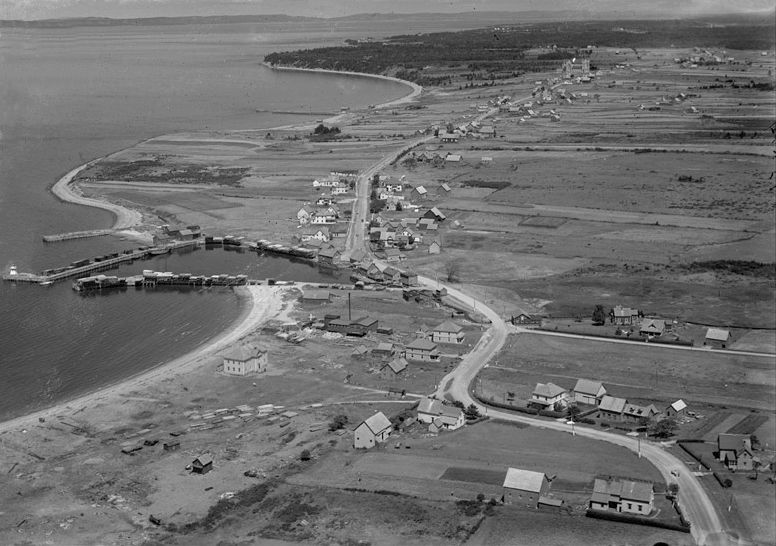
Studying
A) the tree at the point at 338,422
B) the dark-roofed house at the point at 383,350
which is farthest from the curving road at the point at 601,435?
the tree at the point at 338,422

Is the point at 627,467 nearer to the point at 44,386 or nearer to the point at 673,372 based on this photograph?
the point at 673,372

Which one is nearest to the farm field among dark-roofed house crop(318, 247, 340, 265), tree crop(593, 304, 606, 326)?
tree crop(593, 304, 606, 326)

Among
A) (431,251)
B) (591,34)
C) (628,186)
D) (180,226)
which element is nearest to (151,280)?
(180,226)

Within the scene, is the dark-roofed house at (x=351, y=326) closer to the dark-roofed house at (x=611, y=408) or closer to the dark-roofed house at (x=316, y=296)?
the dark-roofed house at (x=316, y=296)

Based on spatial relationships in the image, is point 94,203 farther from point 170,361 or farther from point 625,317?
point 625,317

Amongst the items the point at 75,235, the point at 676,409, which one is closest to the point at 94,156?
the point at 75,235

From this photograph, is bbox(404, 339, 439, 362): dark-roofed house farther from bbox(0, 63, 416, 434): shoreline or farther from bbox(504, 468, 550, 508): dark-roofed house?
bbox(504, 468, 550, 508): dark-roofed house

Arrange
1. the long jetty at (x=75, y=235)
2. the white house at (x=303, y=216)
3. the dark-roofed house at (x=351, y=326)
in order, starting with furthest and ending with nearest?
1. the white house at (x=303, y=216)
2. the long jetty at (x=75, y=235)
3. the dark-roofed house at (x=351, y=326)
